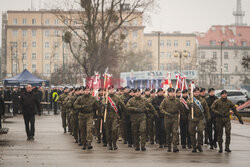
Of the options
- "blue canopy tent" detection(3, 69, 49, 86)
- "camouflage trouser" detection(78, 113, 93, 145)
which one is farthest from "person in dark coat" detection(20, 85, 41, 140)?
"blue canopy tent" detection(3, 69, 49, 86)

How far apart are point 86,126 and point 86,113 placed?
0.40 m

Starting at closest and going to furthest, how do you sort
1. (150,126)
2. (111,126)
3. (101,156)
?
(101,156) → (111,126) → (150,126)

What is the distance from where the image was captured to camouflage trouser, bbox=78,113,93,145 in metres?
15.6

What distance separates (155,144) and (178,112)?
265 cm

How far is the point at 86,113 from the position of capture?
1566 cm

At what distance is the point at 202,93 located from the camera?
1700cm

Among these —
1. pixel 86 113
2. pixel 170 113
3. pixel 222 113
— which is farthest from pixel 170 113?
pixel 86 113

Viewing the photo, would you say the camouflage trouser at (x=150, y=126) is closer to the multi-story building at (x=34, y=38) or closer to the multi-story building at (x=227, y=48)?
the multi-story building at (x=34, y=38)

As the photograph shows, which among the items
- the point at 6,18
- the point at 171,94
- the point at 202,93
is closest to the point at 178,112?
the point at 171,94

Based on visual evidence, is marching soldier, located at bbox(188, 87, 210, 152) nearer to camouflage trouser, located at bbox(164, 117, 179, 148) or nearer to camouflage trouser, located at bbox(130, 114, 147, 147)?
camouflage trouser, located at bbox(164, 117, 179, 148)

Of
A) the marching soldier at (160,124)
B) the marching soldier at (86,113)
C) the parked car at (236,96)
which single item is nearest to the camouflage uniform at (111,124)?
the marching soldier at (86,113)

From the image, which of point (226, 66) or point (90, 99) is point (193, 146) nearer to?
point (90, 99)

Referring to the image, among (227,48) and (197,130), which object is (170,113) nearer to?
(197,130)

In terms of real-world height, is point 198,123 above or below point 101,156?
above
